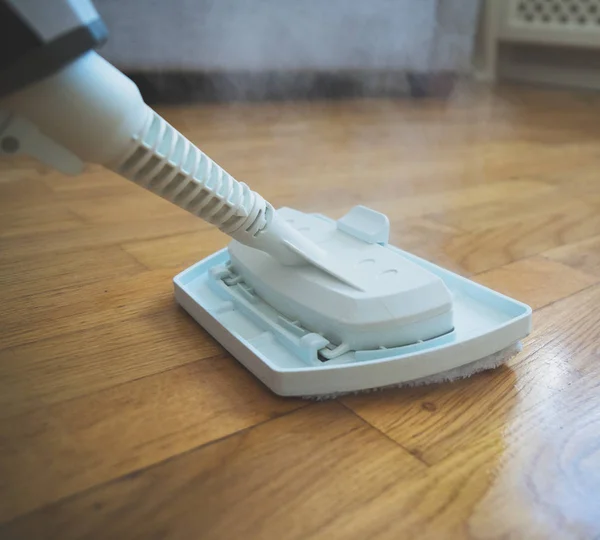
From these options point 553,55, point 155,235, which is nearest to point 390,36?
point 553,55

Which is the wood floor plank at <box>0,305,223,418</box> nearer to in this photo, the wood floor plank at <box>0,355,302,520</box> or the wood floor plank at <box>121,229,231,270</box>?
the wood floor plank at <box>0,355,302,520</box>

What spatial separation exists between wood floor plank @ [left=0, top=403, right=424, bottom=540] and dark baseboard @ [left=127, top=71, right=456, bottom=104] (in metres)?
1.49

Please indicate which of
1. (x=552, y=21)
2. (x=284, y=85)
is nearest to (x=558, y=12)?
(x=552, y=21)

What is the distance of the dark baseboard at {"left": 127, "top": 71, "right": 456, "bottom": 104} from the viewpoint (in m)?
1.79

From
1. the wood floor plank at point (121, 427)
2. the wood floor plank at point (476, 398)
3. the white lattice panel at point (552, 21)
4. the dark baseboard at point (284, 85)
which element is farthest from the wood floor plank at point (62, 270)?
the white lattice panel at point (552, 21)

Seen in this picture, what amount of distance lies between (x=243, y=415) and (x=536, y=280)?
374mm

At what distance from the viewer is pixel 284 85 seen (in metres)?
1.97

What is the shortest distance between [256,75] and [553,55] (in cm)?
118

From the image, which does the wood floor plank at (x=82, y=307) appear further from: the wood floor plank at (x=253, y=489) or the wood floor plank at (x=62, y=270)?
the wood floor plank at (x=253, y=489)

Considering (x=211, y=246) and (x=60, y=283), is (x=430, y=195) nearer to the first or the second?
(x=211, y=246)

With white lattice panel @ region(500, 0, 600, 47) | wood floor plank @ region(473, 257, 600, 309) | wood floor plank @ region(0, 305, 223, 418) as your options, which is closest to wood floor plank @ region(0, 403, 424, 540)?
wood floor plank @ region(0, 305, 223, 418)

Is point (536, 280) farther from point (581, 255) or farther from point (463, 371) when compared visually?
point (463, 371)

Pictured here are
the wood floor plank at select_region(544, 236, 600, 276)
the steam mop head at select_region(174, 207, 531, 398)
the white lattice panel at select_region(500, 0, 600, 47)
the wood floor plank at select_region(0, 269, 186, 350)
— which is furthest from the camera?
the white lattice panel at select_region(500, 0, 600, 47)

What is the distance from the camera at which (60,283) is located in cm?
64
